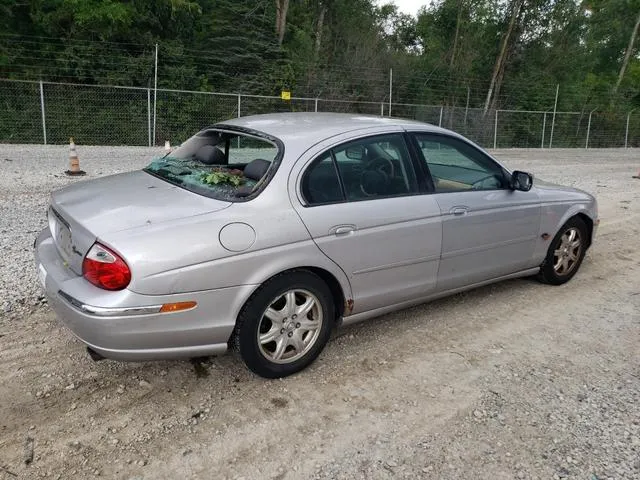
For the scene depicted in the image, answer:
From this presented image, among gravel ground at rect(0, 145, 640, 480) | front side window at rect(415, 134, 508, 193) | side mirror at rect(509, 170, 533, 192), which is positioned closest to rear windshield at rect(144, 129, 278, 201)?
gravel ground at rect(0, 145, 640, 480)

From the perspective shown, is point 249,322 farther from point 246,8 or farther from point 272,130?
point 246,8

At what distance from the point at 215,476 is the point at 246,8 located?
2421cm

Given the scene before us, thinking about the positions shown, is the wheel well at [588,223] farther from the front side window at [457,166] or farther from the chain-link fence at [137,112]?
the chain-link fence at [137,112]

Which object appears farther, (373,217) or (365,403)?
(373,217)

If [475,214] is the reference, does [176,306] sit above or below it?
below

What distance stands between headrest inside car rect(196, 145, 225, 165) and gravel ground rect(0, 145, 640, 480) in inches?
58.4

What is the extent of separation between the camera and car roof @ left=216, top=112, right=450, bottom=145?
3.47 metres

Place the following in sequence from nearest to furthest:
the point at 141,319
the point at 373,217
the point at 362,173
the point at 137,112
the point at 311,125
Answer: the point at 141,319 < the point at 373,217 < the point at 362,173 < the point at 311,125 < the point at 137,112

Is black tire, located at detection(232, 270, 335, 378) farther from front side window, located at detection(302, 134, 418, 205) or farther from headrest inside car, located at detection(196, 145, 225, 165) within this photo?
headrest inside car, located at detection(196, 145, 225, 165)

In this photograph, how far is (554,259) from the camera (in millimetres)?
4883

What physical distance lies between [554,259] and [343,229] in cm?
261

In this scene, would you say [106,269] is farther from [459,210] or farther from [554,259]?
[554,259]

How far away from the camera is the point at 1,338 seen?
11.7ft

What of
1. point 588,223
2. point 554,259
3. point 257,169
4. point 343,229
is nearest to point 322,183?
point 343,229
